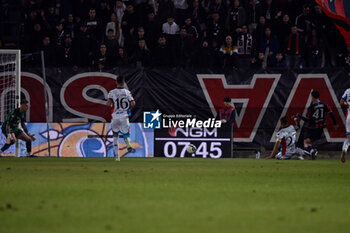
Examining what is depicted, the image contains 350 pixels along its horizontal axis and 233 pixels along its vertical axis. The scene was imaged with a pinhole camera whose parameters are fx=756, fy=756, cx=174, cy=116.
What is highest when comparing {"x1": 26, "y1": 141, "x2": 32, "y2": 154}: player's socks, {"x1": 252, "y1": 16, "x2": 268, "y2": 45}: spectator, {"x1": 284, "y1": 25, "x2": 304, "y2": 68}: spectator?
{"x1": 252, "y1": 16, "x2": 268, "y2": 45}: spectator

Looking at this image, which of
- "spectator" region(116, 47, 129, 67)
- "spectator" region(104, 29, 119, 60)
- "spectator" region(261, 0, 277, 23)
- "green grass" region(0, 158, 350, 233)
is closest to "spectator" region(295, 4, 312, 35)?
"spectator" region(261, 0, 277, 23)

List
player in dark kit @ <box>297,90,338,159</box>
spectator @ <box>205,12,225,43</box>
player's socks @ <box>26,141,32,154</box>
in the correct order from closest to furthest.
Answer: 1. player in dark kit @ <box>297,90,338,159</box>
2. player's socks @ <box>26,141,32,154</box>
3. spectator @ <box>205,12,225,43</box>

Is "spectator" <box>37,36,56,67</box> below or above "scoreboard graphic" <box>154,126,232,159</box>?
above

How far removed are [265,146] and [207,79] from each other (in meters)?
3.18

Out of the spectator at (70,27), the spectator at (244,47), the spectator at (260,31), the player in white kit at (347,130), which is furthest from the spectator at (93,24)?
the player in white kit at (347,130)

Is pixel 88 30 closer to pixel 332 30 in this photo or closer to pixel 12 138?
pixel 12 138

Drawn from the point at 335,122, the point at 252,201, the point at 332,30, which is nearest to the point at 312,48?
the point at 332,30

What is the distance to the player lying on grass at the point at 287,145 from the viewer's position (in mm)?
25734

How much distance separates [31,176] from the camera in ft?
48.9

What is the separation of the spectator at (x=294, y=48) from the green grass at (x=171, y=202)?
35.2 feet

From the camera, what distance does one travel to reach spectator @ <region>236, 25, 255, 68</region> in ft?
88.2

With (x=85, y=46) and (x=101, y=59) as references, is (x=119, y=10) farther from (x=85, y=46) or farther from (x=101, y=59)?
(x=101, y=59)

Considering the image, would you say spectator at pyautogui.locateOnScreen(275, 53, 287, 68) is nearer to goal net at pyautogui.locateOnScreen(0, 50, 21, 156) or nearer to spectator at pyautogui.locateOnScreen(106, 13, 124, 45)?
spectator at pyautogui.locateOnScreen(106, 13, 124, 45)

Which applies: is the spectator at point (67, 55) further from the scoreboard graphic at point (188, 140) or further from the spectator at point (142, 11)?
the scoreboard graphic at point (188, 140)
